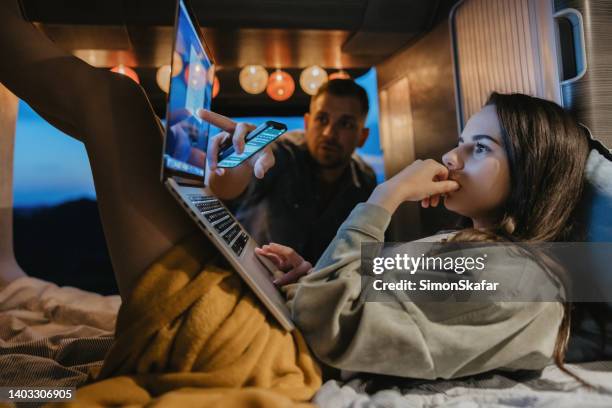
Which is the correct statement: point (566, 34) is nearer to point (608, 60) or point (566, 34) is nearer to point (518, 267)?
point (608, 60)

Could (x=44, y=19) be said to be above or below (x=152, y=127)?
above

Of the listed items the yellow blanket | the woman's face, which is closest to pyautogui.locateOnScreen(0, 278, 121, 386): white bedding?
the yellow blanket

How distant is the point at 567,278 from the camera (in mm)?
808

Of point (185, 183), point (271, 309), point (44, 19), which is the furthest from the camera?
point (44, 19)

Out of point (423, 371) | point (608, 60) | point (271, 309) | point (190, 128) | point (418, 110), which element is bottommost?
point (423, 371)

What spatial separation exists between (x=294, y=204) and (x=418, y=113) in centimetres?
71

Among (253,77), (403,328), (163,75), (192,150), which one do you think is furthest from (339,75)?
(403,328)

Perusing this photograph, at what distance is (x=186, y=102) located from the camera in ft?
2.43

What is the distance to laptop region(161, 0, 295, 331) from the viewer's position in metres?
0.63

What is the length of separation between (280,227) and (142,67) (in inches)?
38.7

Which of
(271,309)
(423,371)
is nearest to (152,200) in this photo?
(271,309)

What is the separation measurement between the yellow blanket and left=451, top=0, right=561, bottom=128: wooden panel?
0.96 meters

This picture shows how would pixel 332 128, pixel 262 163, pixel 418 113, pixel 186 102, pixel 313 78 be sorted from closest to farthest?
pixel 186 102 < pixel 262 163 < pixel 418 113 < pixel 332 128 < pixel 313 78

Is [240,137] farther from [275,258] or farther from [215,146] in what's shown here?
[275,258]
